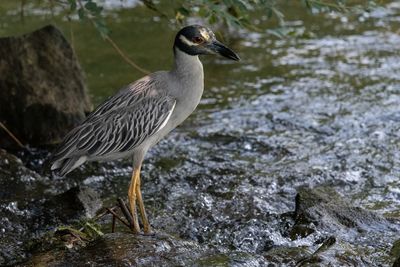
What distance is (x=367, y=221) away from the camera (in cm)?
652

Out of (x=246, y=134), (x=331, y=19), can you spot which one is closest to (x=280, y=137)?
(x=246, y=134)

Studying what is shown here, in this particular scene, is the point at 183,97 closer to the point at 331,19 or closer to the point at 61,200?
the point at 61,200

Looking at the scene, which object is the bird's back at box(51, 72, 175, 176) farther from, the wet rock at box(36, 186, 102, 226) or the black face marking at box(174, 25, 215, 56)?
the wet rock at box(36, 186, 102, 226)

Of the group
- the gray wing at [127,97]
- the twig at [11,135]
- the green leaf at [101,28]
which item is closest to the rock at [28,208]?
the twig at [11,135]

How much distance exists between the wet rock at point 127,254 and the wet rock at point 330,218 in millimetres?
1065

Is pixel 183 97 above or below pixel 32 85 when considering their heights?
above

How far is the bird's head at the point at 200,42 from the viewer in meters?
6.29

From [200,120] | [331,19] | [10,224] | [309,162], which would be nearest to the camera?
[10,224]

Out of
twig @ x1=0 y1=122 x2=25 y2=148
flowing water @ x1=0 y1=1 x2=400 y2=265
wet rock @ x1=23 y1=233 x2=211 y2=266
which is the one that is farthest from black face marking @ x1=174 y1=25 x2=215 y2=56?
twig @ x1=0 y1=122 x2=25 y2=148

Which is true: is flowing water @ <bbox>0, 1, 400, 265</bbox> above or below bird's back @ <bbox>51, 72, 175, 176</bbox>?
below

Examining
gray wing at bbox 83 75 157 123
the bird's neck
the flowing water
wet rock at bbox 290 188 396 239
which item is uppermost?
the bird's neck

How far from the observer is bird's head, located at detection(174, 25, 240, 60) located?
629 centimetres

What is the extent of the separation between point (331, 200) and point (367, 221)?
13.1 inches

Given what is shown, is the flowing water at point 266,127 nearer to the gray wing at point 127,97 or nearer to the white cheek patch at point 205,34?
the gray wing at point 127,97
